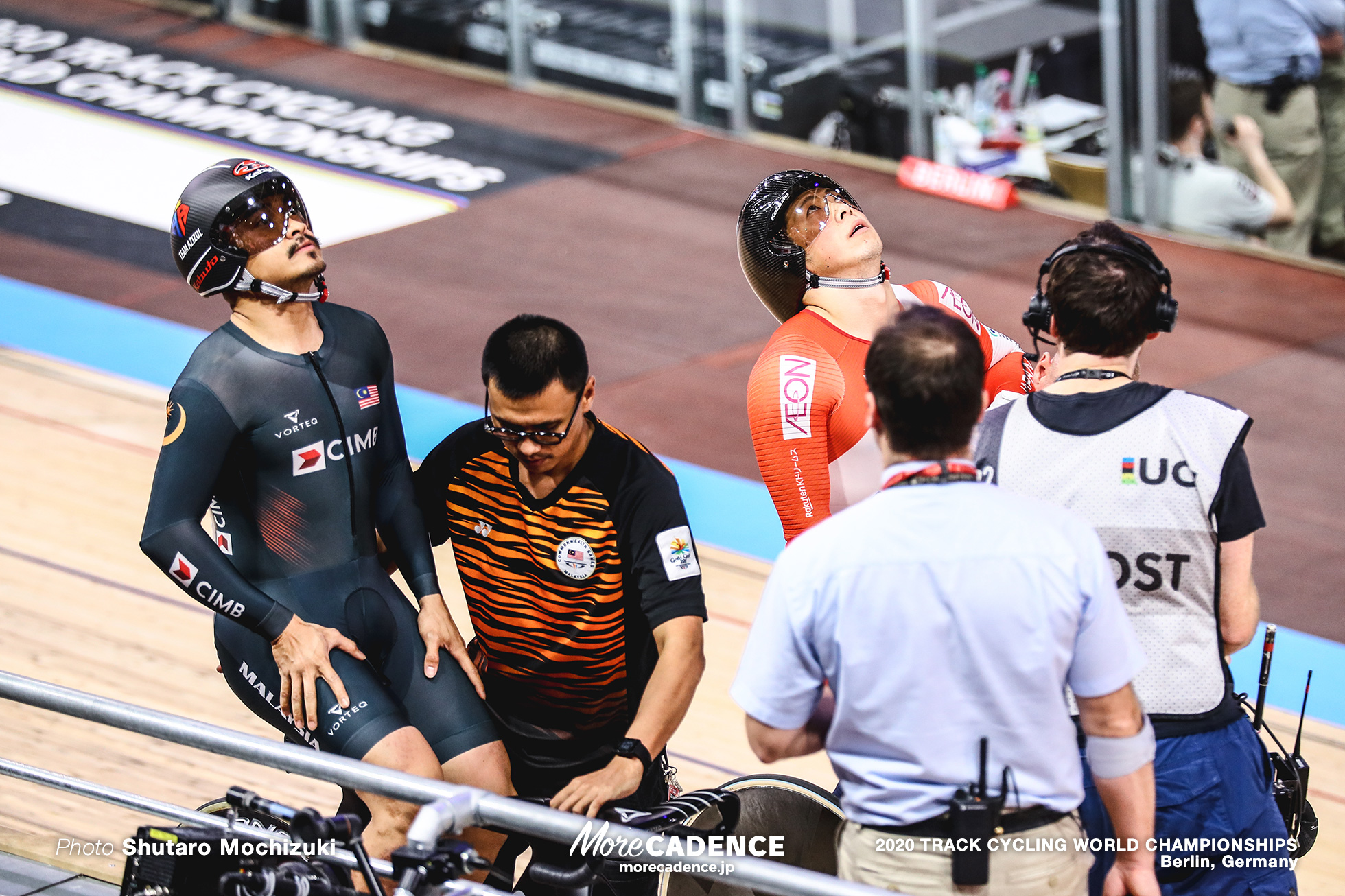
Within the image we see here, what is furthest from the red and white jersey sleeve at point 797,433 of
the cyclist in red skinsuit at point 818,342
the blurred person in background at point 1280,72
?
the blurred person in background at point 1280,72

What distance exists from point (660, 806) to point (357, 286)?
6.06 m

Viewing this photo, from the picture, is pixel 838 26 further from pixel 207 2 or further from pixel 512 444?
pixel 512 444

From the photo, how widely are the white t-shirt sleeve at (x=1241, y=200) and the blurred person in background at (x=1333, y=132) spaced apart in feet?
0.95

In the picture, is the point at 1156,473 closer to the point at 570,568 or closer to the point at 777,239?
the point at 570,568

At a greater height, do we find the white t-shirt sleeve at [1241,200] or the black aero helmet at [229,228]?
the black aero helmet at [229,228]

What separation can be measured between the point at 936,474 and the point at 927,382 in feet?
0.45

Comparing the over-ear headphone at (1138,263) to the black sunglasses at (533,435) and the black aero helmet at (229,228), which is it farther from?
the black aero helmet at (229,228)

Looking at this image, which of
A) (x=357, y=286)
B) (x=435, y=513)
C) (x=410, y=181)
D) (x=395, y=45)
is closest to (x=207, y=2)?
(x=395, y=45)

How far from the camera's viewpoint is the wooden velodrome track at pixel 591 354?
187 inches

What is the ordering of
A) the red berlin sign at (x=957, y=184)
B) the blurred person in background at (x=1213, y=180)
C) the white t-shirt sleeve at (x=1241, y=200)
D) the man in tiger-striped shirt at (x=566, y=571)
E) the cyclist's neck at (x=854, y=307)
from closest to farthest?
the man in tiger-striped shirt at (x=566, y=571), the cyclist's neck at (x=854, y=307), the blurred person in background at (x=1213, y=180), the white t-shirt sleeve at (x=1241, y=200), the red berlin sign at (x=957, y=184)

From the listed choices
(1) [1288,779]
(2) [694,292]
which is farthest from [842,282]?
(2) [694,292]

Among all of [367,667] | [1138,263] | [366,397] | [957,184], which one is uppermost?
[1138,263]

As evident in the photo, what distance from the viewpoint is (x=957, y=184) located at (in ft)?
32.4

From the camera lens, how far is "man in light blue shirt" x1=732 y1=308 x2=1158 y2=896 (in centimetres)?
225
